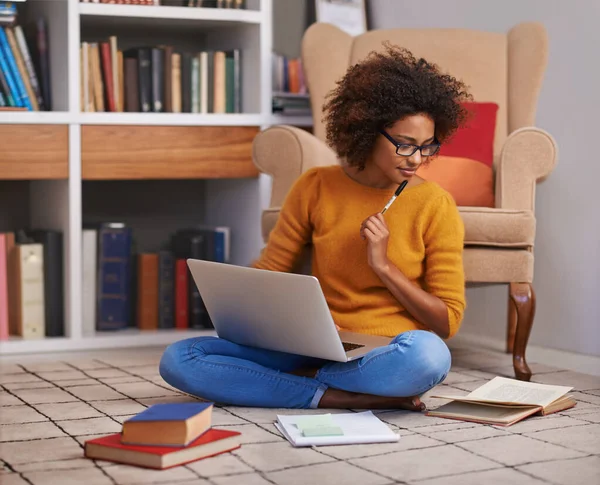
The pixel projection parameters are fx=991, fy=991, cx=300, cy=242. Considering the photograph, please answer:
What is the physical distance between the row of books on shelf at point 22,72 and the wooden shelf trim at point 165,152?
200mm

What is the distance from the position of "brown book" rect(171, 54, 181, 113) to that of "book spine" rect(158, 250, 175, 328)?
47 cm

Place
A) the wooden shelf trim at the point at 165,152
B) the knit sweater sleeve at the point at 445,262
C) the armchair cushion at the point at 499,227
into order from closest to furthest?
1. the knit sweater sleeve at the point at 445,262
2. the armchair cushion at the point at 499,227
3. the wooden shelf trim at the point at 165,152

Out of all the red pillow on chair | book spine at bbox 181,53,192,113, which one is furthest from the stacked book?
book spine at bbox 181,53,192,113

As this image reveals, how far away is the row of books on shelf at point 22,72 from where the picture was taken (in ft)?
9.57

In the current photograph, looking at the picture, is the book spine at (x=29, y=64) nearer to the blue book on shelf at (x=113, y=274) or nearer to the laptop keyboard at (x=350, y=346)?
the blue book on shelf at (x=113, y=274)

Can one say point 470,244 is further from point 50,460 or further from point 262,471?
point 50,460

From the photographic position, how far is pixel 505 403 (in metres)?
1.98

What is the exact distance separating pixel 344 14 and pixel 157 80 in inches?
32.6

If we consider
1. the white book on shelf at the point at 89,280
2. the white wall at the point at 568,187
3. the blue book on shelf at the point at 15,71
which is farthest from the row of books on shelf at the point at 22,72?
the white wall at the point at 568,187

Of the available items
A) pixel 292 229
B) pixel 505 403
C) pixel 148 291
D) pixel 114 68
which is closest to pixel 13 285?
pixel 148 291

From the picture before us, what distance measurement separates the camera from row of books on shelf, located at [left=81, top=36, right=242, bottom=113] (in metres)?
3.02

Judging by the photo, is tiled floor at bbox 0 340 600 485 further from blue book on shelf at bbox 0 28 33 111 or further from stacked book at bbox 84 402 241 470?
blue book on shelf at bbox 0 28 33 111

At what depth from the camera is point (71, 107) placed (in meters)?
2.91

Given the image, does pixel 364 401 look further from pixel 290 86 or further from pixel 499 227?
pixel 290 86
